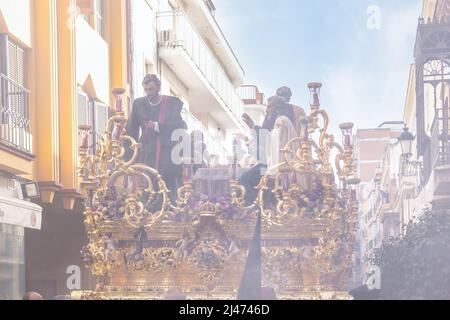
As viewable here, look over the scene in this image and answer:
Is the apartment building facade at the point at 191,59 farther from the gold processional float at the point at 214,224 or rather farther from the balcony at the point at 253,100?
the gold processional float at the point at 214,224

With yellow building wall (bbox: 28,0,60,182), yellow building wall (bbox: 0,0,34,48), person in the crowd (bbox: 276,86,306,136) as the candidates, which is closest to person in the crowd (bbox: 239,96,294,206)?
person in the crowd (bbox: 276,86,306,136)

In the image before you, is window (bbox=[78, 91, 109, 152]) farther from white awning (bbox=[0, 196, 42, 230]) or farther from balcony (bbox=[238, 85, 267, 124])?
balcony (bbox=[238, 85, 267, 124])

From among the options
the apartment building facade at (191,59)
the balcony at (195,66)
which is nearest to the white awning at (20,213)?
the apartment building facade at (191,59)

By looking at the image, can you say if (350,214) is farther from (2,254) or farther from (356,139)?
(2,254)

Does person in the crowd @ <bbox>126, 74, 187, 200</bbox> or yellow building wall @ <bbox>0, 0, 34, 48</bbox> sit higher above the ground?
yellow building wall @ <bbox>0, 0, 34, 48</bbox>

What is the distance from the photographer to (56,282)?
508 cm

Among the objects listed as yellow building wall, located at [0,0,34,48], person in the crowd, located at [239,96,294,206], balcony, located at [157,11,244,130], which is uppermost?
yellow building wall, located at [0,0,34,48]

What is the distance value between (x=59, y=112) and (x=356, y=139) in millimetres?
1367

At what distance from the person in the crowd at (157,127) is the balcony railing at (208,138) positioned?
28 millimetres

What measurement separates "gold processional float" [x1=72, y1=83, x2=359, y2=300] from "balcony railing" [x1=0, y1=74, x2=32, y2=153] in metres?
0.33

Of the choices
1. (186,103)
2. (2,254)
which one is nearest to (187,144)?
(186,103)

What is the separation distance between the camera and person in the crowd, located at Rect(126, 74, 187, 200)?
505cm

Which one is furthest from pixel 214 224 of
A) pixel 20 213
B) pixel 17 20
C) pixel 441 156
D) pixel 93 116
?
pixel 17 20

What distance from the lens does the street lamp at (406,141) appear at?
5020mm
